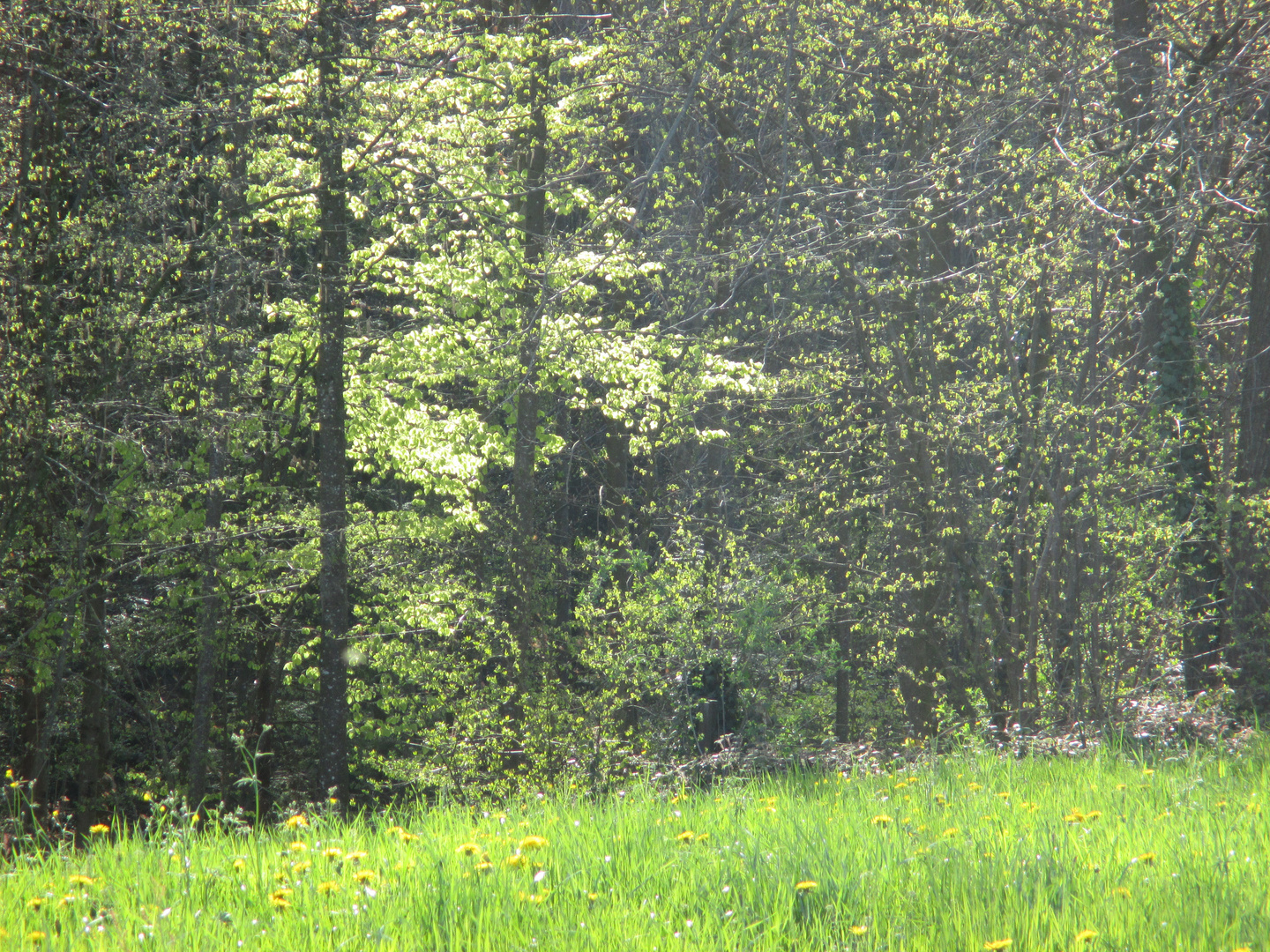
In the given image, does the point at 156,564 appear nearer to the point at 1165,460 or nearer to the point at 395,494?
the point at 395,494

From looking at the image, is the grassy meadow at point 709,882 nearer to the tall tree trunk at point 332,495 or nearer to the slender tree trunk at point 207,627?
the tall tree trunk at point 332,495

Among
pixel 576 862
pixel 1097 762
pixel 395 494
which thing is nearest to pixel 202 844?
pixel 576 862

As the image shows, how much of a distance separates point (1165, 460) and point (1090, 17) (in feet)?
15.1

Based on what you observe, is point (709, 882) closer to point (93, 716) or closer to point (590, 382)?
point (93, 716)

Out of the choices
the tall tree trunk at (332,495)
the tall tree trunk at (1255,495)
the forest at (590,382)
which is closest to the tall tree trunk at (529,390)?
the forest at (590,382)

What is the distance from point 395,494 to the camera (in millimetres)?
16625

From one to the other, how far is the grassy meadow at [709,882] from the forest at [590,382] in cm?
381

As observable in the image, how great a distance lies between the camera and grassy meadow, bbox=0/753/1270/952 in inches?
107

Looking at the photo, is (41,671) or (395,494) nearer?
(41,671)

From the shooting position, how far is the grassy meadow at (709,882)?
8.92ft

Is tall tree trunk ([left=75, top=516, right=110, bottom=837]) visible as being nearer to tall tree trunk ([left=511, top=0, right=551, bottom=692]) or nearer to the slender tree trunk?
the slender tree trunk

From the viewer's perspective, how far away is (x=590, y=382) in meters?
16.0

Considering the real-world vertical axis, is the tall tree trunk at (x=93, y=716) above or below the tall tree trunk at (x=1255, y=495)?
below

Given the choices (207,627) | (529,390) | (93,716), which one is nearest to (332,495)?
(207,627)
